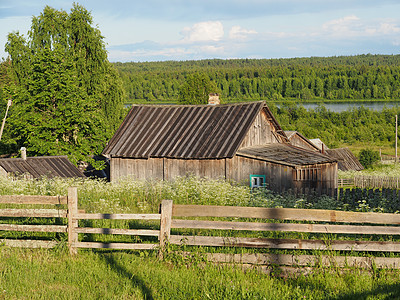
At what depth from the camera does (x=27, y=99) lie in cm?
3397

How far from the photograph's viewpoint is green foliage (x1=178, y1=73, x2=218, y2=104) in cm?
8238

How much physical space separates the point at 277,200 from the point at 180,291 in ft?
26.7

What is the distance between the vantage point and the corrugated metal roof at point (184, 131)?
995 inches

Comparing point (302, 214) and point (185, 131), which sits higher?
point (185, 131)

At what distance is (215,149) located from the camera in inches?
980

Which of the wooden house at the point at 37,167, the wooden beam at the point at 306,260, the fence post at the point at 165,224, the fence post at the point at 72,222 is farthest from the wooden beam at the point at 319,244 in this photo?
the wooden house at the point at 37,167

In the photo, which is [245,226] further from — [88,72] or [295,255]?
[88,72]

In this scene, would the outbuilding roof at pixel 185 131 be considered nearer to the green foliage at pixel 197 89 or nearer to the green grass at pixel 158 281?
the green grass at pixel 158 281

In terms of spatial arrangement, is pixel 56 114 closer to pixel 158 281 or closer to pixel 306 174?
pixel 306 174

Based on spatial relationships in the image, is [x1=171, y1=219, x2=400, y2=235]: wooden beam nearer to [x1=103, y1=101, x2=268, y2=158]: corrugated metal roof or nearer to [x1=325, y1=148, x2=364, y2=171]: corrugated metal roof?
[x1=103, y1=101, x2=268, y2=158]: corrugated metal roof

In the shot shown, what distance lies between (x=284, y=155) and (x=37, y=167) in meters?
13.4

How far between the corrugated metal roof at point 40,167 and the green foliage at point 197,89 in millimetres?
55552

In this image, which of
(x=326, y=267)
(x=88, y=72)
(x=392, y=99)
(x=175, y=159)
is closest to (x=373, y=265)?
(x=326, y=267)

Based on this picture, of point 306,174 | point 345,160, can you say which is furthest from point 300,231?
point 345,160
